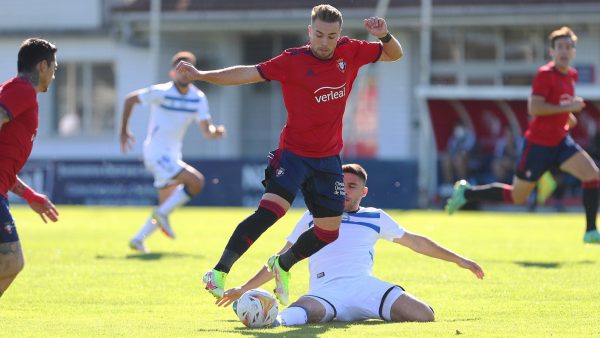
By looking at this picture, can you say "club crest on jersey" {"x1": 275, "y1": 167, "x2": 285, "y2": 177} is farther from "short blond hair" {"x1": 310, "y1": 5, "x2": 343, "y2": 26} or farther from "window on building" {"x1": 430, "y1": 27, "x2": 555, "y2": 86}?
"window on building" {"x1": 430, "y1": 27, "x2": 555, "y2": 86}

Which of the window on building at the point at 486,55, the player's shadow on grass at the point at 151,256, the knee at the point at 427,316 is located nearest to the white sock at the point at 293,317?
the knee at the point at 427,316

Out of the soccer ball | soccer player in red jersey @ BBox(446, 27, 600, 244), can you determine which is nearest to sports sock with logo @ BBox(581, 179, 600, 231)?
soccer player in red jersey @ BBox(446, 27, 600, 244)

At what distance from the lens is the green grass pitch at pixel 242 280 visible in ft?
26.3

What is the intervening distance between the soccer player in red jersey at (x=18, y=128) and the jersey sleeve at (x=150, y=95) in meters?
7.10

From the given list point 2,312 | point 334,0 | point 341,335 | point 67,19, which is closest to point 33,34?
point 67,19

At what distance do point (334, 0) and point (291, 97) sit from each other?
20.5 m

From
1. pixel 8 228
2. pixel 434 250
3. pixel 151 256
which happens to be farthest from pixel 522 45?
pixel 8 228

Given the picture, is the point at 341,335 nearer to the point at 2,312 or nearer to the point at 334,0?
the point at 2,312

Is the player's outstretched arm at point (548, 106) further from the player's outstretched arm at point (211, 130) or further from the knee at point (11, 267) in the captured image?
the knee at point (11, 267)

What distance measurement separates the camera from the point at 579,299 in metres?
9.71

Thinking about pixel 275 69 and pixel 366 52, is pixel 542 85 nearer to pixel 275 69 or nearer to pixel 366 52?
pixel 366 52

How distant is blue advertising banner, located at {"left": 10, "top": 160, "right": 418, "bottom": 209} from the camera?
26562mm

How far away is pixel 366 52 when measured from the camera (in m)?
9.08

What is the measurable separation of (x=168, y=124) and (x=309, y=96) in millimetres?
7074
